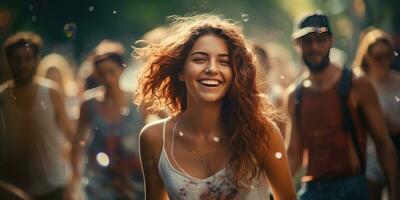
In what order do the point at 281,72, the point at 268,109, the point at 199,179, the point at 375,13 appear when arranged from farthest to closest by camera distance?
the point at 375,13 → the point at 281,72 → the point at 268,109 → the point at 199,179

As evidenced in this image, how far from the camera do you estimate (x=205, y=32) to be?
193 inches

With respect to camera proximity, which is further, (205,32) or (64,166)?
(64,166)

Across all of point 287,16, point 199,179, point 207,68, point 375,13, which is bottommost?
point 287,16

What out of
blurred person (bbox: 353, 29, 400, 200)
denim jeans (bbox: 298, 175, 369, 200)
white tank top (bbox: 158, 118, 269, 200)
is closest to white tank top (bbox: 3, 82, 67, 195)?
denim jeans (bbox: 298, 175, 369, 200)

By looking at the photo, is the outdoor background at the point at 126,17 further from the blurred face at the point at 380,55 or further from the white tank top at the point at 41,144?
the white tank top at the point at 41,144

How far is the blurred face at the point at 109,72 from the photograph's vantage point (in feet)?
26.1

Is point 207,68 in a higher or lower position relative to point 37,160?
higher

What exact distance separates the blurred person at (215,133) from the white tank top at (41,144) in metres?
2.82

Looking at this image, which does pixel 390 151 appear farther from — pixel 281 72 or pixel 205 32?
pixel 281 72

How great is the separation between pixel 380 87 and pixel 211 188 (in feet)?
12.3

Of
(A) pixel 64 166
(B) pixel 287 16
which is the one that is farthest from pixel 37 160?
(B) pixel 287 16

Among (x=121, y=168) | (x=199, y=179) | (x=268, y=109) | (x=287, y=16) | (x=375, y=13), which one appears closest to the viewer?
(x=199, y=179)

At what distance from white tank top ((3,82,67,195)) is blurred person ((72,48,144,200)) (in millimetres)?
223

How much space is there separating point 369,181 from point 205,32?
138 inches
